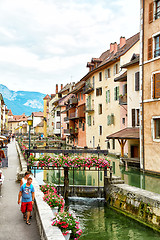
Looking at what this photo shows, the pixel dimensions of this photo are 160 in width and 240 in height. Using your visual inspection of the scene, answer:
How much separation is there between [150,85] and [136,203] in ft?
39.4

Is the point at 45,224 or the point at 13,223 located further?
the point at 13,223

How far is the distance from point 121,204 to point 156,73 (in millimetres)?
11487

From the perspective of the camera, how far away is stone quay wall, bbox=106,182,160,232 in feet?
35.2

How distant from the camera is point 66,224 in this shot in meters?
6.15

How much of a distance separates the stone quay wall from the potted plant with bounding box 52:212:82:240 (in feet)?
16.4

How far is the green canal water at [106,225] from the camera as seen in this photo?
34.4ft

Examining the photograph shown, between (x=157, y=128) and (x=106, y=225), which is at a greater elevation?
(x=157, y=128)

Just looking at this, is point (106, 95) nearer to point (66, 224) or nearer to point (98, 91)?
point (98, 91)

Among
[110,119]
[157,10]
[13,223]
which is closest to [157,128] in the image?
[157,10]

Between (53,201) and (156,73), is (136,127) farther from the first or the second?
(53,201)

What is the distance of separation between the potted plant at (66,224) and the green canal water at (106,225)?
396 cm

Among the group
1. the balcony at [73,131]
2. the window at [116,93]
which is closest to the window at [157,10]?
the window at [116,93]

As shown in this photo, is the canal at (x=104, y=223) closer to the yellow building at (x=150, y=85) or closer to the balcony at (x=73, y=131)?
the yellow building at (x=150, y=85)

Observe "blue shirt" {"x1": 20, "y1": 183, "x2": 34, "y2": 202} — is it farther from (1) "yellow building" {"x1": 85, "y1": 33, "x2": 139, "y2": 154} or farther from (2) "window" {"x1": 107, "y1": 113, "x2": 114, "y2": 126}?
(2) "window" {"x1": 107, "y1": 113, "x2": 114, "y2": 126}
